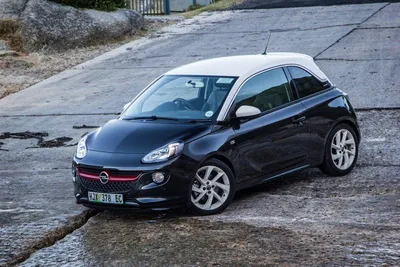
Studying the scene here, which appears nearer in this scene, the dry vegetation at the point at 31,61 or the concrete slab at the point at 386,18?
the dry vegetation at the point at 31,61

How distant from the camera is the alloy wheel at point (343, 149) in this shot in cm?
1069

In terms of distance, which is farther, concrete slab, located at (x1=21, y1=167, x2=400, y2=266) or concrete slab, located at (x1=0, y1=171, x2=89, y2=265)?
concrete slab, located at (x1=0, y1=171, x2=89, y2=265)

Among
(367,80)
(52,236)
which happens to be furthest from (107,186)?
(367,80)

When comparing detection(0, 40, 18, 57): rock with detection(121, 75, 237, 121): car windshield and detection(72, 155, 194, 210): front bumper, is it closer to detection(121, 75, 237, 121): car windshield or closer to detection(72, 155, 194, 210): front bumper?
detection(121, 75, 237, 121): car windshield

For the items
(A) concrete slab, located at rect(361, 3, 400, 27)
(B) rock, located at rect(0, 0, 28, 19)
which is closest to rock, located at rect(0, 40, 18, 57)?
(B) rock, located at rect(0, 0, 28, 19)

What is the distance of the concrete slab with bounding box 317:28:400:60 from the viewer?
1875 centimetres

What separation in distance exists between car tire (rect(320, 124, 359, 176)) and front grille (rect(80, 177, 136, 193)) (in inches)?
108

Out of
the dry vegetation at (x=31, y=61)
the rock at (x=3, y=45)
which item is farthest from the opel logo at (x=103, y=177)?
the rock at (x=3, y=45)

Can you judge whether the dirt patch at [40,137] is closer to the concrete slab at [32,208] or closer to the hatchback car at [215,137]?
the concrete slab at [32,208]

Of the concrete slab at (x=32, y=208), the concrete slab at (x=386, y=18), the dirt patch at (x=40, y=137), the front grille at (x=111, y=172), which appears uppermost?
the concrete slab at (x=386, y=18)

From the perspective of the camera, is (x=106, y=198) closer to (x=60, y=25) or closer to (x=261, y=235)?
(x=261, y=235)

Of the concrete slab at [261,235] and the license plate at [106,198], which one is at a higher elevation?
the license plate at [106,198]

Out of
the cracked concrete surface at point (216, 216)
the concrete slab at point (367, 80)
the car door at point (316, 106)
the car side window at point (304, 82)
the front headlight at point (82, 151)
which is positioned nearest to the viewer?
the cracked concrete surface at point (216, 216)

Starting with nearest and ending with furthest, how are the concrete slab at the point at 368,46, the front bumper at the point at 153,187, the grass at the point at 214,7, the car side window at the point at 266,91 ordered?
1. the front bumper at the point at 153,187
2. the car side window at the point at 266,91
3. the concrete slab at the point at 368,46
4. the grass at the point at 214,7
